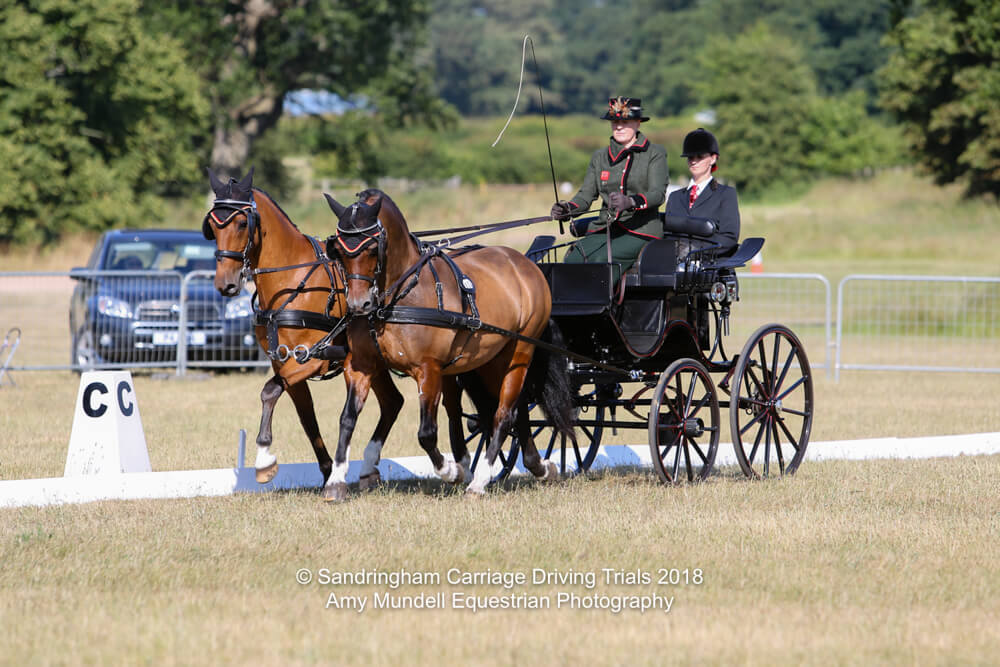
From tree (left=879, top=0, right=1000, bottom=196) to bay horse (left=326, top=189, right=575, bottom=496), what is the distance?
1726 cm

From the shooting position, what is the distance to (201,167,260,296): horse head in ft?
26.4

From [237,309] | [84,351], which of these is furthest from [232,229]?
[84,351]

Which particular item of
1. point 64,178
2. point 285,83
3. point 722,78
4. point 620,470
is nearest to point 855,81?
point 722,78

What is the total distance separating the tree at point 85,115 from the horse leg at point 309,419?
2824 centimetres

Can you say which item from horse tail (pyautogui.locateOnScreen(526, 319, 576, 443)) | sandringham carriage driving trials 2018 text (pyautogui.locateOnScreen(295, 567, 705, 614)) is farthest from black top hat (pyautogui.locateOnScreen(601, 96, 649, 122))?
sandringham carriage driving trials 2018 text (pyautogui.locateOnScreen(295, 567, 705, 614))

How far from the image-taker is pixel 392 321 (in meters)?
7.99

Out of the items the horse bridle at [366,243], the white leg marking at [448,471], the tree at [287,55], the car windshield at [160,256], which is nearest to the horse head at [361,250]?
the horse bridle at [366,243]

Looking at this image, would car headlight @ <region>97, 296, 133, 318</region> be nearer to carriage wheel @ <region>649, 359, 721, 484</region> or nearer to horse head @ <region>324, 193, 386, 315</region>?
carriage wheel @ <region>649, 359, 721, 484</region>

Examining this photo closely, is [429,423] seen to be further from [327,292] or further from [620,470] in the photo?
[620,470]

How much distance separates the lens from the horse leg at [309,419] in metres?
8.72

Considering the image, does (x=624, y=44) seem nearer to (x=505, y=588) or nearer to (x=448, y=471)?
(x=448, y=471)

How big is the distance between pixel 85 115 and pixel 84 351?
854 inches

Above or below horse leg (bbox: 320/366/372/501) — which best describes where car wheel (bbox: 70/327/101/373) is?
below

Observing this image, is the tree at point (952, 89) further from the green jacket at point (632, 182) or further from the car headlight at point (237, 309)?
the green jacket at point (632, 182)
